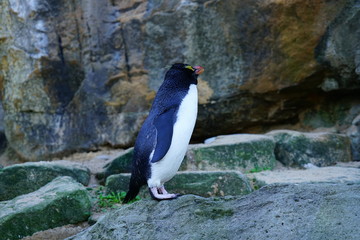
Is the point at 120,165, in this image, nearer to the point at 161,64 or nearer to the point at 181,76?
the point at 161,64

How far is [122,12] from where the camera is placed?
21.3ft

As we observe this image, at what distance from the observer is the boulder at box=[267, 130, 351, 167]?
5480 mm

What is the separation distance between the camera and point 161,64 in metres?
6.23

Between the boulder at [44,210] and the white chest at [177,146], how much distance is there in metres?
1.26

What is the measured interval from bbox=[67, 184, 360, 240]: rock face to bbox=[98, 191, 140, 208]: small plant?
1.46m

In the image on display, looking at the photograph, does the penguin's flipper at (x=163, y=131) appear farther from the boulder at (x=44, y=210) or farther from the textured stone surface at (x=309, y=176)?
the textured stone surface at (x=309, y=176)

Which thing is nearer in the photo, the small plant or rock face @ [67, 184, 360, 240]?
rock face @ [67, 184, 360, 240]

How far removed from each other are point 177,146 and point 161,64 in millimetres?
3277

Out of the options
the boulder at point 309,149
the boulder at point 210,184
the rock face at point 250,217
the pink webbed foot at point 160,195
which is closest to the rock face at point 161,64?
the boulder at point 309,149

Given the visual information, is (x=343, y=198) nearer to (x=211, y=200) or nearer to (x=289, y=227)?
(x=289, y=227)

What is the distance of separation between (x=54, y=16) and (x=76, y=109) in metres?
1.22

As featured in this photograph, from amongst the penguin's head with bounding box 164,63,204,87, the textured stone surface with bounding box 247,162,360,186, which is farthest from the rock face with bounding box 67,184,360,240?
the textured stone surface with bounding box 247,162,360,186

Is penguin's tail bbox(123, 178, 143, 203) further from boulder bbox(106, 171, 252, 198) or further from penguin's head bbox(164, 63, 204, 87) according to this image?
boulder bbox(106, 171, 252, 198)

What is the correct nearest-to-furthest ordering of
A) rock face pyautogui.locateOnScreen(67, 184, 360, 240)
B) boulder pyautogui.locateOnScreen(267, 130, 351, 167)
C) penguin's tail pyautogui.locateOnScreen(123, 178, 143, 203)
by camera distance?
rock face pyautogui.locateOnScreen(67, 184, 360, 240) → penguin's tail pyautogui.locateOnScreen(123, 178, 143, 203) → boulder pyautogui.locateOnScreen(267, 130, 351, 167)
